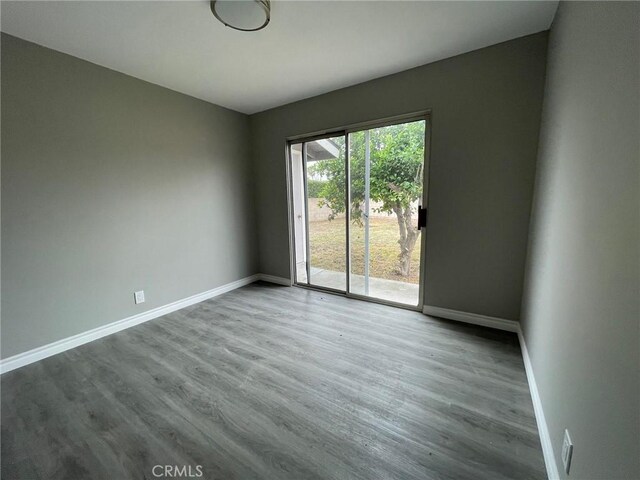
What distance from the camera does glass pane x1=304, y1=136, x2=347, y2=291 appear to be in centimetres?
315

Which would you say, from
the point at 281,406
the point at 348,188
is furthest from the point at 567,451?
the point at 348,188

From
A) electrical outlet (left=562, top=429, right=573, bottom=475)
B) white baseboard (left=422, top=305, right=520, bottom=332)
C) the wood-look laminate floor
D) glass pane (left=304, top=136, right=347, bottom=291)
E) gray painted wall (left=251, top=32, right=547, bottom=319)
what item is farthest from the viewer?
glass pane (left=304, top=136, right=347, bottom=291)

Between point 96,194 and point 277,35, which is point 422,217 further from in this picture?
point 96,194

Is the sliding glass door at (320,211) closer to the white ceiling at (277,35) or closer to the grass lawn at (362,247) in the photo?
the grass lawn at (362,247)

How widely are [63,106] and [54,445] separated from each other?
7.85 ft

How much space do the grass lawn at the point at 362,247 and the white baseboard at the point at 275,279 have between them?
1.93ft

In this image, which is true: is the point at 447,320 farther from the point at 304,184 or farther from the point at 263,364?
the point at 304,184

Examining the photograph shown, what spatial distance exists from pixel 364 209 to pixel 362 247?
0.46 meters

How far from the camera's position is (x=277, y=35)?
1.90 metres

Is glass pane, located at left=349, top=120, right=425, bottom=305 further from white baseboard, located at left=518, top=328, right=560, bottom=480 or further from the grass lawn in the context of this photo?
white baseboard, located at left=518, top=328, right=560, bottom=480

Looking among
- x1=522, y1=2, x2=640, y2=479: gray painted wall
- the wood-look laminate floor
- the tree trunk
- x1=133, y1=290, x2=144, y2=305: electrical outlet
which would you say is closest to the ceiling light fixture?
x1=522, y1=2, x2=640, y2=479: gray painted wall

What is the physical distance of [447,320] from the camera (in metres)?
2.56

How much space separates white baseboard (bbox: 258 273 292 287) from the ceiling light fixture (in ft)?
9.44

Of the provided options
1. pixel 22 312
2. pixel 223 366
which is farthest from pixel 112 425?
pixel 22 312
